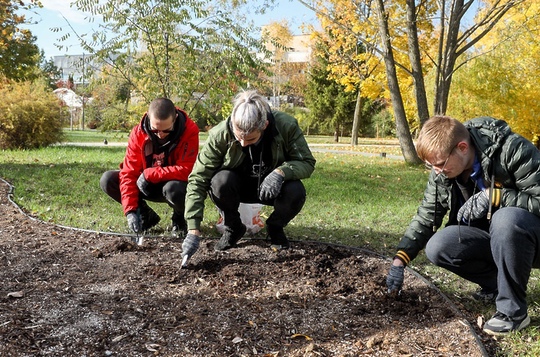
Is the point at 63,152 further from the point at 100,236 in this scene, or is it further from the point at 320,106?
the point at 320,106

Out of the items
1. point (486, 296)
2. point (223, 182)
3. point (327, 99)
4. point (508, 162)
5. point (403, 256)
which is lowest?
point (486, 296)

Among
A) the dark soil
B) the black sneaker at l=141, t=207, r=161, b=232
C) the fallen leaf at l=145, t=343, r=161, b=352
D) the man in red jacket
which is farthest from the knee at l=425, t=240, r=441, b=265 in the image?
the black sneaker at l=141, t=207, r=161, b=232

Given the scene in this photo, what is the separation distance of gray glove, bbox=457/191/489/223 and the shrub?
12515mm

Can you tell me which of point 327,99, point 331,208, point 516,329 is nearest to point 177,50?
point 331,208

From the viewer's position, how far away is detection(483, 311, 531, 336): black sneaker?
7.97 feet

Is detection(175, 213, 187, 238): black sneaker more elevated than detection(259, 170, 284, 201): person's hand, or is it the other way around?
→ detection(259, 170, 284, 201): person's hand

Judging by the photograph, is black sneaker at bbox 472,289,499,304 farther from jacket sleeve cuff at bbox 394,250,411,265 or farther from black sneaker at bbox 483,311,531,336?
jacket sleeve cuff at bbox 394,250,411,265

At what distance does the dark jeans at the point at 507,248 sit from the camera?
2355 mm

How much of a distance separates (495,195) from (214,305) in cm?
156

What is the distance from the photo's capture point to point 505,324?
2.44 meters

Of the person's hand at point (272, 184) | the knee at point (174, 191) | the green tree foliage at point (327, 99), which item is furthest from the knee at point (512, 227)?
Answer: the green tree foliage at point (327, 99)

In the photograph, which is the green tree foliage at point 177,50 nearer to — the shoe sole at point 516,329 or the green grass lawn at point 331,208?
the green grass lawn at point 331,208

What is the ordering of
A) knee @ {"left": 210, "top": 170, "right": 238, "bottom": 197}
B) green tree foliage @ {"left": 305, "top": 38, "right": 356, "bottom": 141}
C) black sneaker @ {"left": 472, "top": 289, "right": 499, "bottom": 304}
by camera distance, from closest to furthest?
black sneaker @ {"left": 472, "top": 289, "right": 499, "bottom": 304}, knee @ {"left": 210, "top": 170, "right": 238, "bottom": 197}, green tree foliage @ {"left": 305, "top": 38, "right": 356, "bottom": 141}

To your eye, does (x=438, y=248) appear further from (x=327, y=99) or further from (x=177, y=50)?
(x=327, y=99)
